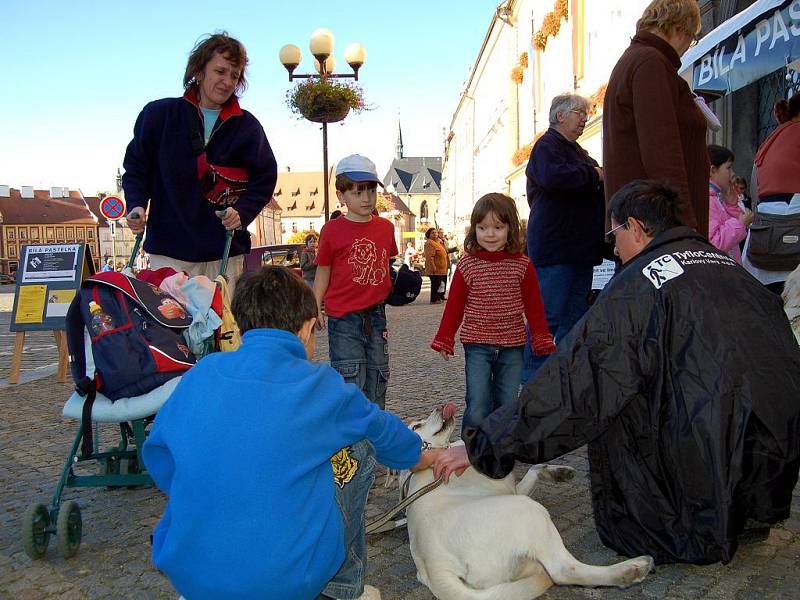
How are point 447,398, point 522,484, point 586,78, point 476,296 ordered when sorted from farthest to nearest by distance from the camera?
1. point 586,78
2. point 447,398
3. point 476,296
4. point 522,484

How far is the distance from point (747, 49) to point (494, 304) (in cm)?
316

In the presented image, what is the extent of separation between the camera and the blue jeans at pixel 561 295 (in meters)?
4.64

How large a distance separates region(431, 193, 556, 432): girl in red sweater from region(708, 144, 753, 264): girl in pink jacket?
2408mm

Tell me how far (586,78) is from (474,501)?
16743mm

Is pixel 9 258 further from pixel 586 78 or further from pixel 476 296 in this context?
pixel 476 296

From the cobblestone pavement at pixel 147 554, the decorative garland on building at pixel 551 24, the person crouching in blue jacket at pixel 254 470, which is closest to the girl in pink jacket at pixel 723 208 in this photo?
the cobblestone pavement at pixel 147 554

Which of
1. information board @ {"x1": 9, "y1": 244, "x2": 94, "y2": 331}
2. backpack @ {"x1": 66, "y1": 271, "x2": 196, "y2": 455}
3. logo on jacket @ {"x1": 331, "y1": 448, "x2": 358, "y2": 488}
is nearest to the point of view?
logo on jacket @ {"x1": 331, "y1": 448, "x2": 358, "y2": 488}

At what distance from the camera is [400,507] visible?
2709mm

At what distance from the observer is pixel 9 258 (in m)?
85.8

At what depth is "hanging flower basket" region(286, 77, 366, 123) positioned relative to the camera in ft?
46.6

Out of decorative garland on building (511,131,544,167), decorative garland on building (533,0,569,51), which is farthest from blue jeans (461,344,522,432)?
decorative garland on building (511,131,544,167)

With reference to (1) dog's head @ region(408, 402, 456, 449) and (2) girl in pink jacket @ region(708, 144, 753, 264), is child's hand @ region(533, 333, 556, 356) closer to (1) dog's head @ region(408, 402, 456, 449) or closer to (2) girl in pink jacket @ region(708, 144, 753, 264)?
(1) dog's head @ region(408, 402, 456, 449)

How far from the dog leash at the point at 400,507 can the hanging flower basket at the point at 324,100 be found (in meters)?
12.1

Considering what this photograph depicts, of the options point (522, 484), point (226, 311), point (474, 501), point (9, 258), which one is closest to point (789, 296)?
point (522, 484)
